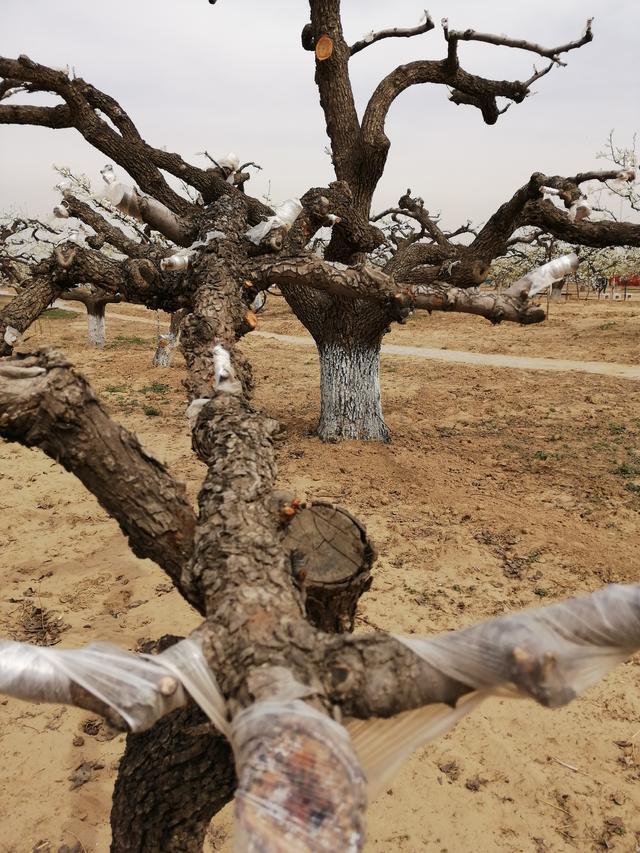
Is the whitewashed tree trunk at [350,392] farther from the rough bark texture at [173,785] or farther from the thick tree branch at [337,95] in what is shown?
the rough bark texture at [173,785]

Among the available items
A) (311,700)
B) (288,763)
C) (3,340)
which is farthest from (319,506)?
(3,340)

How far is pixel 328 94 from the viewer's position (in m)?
7.61

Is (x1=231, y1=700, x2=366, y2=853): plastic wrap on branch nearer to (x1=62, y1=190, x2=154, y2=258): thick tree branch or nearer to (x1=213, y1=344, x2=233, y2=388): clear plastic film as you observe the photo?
(x1=213, y1=344, x2=233, y2=388): clear plastic film

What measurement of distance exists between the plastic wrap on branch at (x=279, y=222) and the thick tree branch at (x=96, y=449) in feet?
8.73

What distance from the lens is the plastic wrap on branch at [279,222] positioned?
14.0 ft

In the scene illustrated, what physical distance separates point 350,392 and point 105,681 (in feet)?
22.9

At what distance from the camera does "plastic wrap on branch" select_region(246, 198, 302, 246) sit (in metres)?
4.28

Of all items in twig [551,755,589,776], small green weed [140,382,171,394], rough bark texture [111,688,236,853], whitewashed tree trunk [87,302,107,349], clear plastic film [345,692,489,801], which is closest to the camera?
clear plastic film [345,692,489,801]

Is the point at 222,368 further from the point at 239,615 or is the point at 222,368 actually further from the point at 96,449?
the point at 239,615

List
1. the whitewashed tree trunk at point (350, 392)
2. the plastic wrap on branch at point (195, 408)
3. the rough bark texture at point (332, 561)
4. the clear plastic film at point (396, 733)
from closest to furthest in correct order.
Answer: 1. the clear plastic film at point (396, 733)
2. the rough bark texture at point (332, 561)
3. the plastic wrap on branch at point (195, 408)
4. the whitewashed tree trunk at point (350, 392)

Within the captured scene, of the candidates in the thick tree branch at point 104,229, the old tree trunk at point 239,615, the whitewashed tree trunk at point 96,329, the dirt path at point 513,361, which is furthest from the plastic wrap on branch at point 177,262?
the whitewashed tree trunk at point 96,329

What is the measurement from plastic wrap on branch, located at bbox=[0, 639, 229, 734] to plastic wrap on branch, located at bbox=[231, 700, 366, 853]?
9.4 inches

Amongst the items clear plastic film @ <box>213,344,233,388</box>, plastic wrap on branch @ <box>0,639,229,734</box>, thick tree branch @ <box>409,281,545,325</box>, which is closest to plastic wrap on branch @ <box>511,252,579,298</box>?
thick tree branch @ <box>409,281,545,325</box>

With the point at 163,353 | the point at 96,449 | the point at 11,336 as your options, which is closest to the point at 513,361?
the point at 163,353
